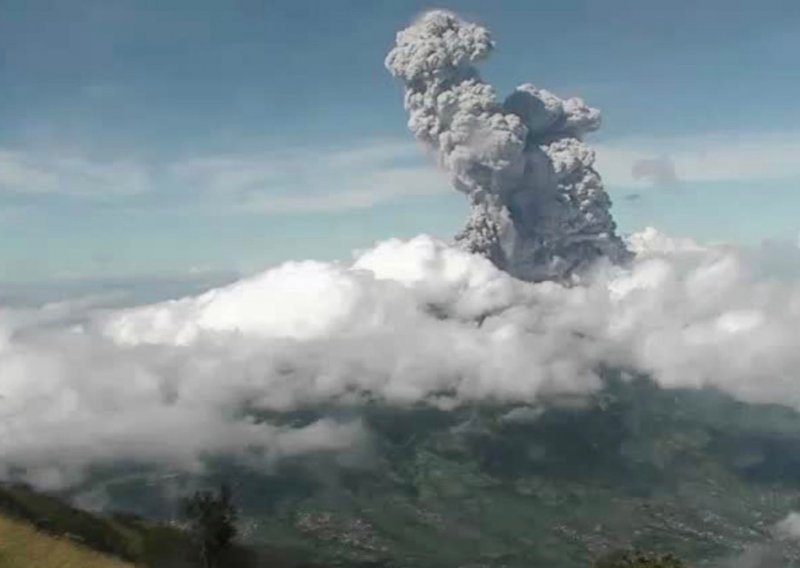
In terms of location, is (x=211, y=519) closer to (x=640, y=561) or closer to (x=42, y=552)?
(x=640, y=561)

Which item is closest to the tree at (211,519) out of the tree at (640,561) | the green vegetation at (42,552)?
the tree at (640,561)

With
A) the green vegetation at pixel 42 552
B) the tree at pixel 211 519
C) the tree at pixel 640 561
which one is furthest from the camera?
the tree at pixel 211 519

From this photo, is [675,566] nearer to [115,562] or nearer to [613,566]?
[613,566]

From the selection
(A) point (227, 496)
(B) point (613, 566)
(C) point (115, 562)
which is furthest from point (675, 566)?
(C) point (115, 562)

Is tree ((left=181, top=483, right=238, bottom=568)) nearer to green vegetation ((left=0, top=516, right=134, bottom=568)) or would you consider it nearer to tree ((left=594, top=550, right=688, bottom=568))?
tree ((left=594, top=550, right=688, bottom=568))

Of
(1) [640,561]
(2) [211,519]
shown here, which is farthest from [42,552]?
(1) [640,561]

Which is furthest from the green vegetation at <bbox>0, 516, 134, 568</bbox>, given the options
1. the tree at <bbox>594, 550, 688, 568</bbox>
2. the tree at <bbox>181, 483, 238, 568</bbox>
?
the tree at <bbox>594, 550, 688, 568</bbox>

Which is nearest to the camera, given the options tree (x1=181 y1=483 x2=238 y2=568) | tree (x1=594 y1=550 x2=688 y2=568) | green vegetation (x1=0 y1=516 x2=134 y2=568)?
green vegetation (x1=0 y1=516 x2=134 y2=568)

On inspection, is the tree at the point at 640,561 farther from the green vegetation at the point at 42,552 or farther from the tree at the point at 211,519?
the green vegetation at the point at 42,552
